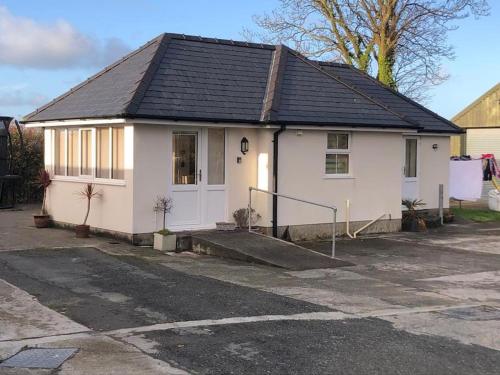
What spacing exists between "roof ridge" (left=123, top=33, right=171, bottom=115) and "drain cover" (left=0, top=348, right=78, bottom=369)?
A: 7.11 meters

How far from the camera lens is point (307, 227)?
15.2 metres

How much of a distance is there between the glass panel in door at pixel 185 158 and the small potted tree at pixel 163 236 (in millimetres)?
655

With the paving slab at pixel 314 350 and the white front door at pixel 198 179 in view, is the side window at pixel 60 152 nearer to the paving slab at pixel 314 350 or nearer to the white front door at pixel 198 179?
the white front door at pixel 198 179

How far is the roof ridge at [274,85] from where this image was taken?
14336mm

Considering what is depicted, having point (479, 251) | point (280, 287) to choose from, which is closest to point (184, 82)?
point (280, 287)

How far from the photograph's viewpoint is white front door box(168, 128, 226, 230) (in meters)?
13.8

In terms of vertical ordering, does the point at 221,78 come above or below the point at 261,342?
above

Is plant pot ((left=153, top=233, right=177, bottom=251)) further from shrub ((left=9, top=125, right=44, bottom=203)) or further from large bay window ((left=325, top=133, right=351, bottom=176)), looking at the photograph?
shrub ((left=9, top=125, right=44, bottom=203))

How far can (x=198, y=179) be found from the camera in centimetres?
1412

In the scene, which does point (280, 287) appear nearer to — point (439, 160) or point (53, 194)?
point (53, 194)

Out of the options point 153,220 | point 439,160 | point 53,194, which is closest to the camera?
point 153,220

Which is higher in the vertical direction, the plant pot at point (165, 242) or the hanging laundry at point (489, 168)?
the hanging laundry at point (489, 168)

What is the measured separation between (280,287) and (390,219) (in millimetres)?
7855

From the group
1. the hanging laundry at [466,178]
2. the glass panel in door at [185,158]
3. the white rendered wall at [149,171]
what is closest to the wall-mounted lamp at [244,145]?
the glass panel in door at [185,158]
